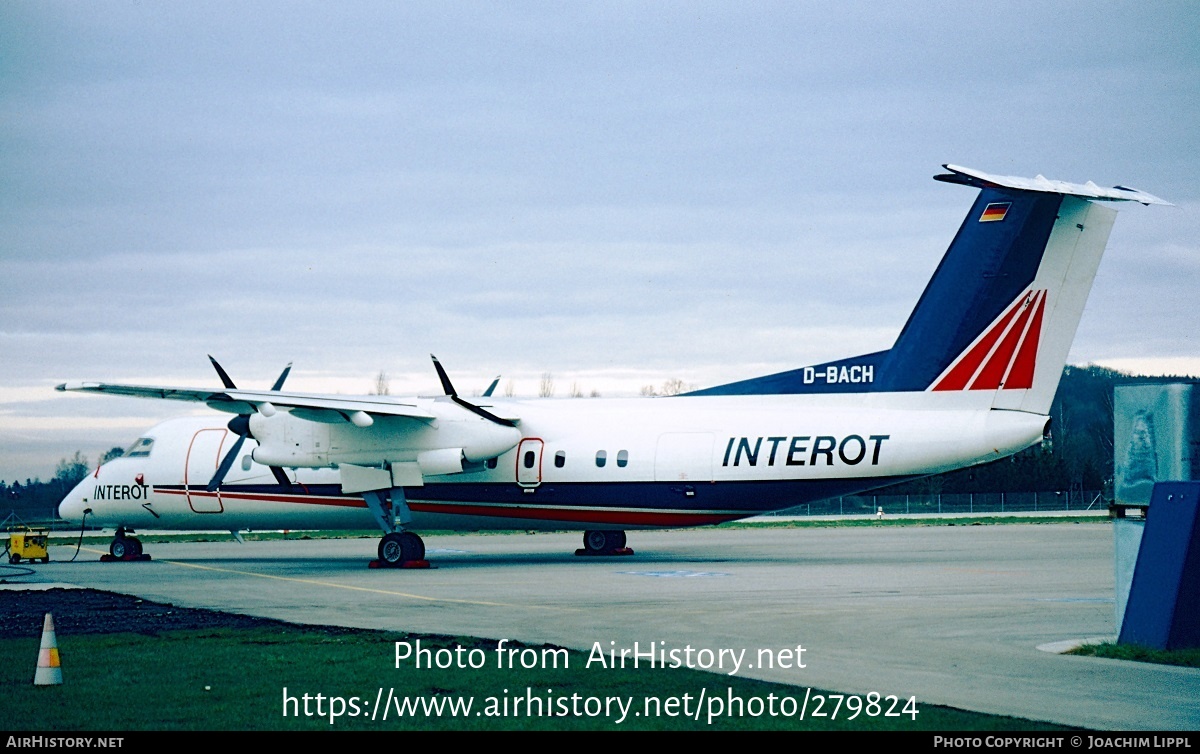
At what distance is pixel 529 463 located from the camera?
27.8 metres

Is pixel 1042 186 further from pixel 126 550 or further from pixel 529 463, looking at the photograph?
pixel 126 550

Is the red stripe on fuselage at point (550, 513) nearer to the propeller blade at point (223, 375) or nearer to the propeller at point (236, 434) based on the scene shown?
the propeller at point (236, 434)

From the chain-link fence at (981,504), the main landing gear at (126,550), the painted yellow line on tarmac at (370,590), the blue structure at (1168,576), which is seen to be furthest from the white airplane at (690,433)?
the chain-link fence at (981,504)

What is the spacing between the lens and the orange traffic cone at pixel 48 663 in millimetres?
11133

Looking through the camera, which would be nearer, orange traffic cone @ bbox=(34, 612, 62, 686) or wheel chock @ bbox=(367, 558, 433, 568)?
orange traffic cone @ bbox=(34, 612, 62, 686)

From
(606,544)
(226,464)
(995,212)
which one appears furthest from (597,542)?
(995,212)

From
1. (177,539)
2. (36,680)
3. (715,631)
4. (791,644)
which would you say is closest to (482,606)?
(715,631)

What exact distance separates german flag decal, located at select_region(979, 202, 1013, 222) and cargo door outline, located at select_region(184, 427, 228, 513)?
19.5 meters

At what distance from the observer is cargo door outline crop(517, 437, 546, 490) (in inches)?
1092

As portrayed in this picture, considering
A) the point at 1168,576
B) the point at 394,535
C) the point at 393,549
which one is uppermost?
the point at 1168,576

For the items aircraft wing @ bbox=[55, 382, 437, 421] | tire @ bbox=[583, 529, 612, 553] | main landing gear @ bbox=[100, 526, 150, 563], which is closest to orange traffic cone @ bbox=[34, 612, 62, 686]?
aircraft wing @ bbox=[55, 382, 437, 421]

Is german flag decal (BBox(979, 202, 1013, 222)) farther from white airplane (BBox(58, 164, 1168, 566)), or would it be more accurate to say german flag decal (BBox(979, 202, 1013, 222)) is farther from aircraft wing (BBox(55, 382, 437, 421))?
aircraft wing (BBox(55, 382, 437, 421))

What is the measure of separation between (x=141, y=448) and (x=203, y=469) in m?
2.46

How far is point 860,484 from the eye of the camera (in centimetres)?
2467
